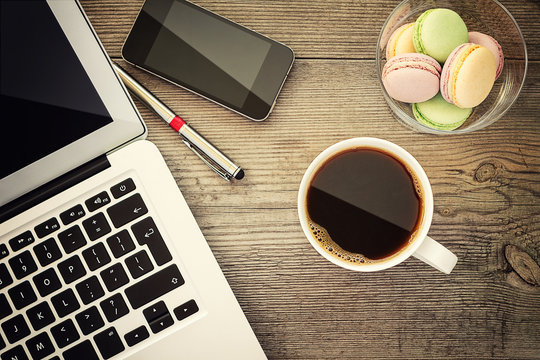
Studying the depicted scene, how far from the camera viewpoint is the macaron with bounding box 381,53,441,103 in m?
0.53

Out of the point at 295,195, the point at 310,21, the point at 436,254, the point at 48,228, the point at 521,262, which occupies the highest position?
the point at 310,21

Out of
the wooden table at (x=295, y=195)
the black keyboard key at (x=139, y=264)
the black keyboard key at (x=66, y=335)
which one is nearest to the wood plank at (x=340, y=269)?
the wooden table at (x=295, y=195)

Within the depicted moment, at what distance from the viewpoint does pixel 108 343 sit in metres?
0.55

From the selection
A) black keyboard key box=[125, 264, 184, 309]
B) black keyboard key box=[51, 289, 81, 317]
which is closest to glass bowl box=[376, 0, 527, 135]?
black keyboard key box=[125, 264, 184, 309]

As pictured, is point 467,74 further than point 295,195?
No

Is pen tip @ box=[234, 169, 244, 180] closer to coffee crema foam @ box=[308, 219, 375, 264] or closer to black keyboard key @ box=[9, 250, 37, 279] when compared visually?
coffee crema foam @ box=[308, 219, 375, 264]

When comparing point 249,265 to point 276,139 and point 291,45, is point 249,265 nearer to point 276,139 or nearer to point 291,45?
point 276,139

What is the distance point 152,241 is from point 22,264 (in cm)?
17

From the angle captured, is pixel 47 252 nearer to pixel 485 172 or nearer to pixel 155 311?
pixel 155 311

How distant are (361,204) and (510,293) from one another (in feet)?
0.83

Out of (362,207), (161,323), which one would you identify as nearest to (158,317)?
(161,323)

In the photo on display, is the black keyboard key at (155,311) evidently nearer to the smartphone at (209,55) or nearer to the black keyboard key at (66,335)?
the black keyboard key at (66,335)

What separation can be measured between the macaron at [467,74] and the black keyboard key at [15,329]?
0.61 m

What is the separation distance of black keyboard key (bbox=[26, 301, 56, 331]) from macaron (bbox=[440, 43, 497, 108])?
57 centimetres
